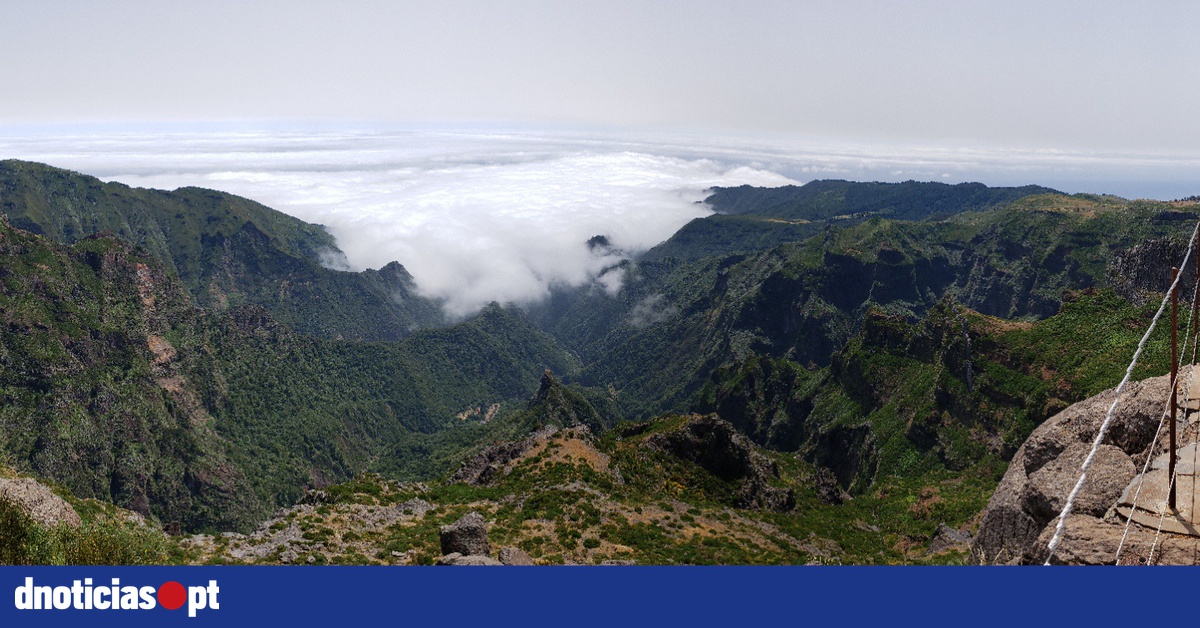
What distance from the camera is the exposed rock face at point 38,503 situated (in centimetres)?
2615

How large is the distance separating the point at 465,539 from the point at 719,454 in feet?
163

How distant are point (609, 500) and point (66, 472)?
227 metres

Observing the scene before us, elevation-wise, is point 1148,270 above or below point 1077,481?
above

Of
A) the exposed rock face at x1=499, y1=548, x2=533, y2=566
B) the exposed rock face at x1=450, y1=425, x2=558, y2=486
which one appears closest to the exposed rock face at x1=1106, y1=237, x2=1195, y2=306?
the exposed rock face at x1=450, y1=425, x2=558, y2=486

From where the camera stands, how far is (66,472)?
627 feet

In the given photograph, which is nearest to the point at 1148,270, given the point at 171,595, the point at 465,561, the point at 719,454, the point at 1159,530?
the point at 719,454

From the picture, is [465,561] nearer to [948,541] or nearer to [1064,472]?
[1064,472]

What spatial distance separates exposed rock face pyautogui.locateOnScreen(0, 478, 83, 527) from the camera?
26.1m

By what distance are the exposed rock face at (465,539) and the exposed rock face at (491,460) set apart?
113 feet

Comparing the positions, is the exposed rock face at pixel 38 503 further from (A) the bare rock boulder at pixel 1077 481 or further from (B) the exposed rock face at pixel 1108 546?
(A) the bare rock boulder at pixel 1077 481

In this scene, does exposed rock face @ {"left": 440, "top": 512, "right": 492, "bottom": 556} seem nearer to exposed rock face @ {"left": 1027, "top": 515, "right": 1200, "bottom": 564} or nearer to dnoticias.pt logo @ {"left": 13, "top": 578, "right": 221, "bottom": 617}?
dnoticias.pt logo @ {"left": 13, "top": 578, "right": 221, "bottom": 617}

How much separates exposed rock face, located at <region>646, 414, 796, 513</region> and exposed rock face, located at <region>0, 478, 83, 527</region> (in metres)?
56.0

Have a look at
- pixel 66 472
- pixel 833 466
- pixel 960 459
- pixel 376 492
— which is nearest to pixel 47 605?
pixel 376 492

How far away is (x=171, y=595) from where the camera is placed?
17.1m
